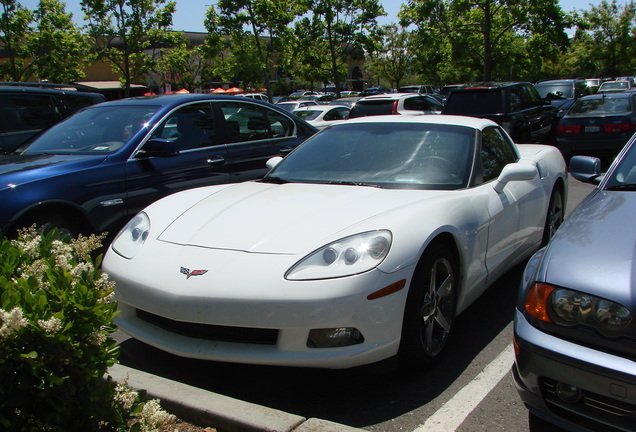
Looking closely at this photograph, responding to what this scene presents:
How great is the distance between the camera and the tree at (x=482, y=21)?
2242 centimetres

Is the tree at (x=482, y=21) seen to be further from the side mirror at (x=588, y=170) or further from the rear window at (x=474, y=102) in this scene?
the side mirror at (x=588, y=170)

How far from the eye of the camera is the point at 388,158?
14.2 ft

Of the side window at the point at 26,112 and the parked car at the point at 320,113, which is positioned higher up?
the side window at the point at 26,112

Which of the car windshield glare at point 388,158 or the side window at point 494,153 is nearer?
the car windshield glare at point 388,158

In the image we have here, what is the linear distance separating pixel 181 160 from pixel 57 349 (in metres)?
4.07

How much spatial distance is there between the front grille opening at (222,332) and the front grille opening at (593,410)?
126 cm

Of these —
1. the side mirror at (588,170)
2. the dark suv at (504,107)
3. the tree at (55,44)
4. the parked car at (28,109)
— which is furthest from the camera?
the tree at (55,44)

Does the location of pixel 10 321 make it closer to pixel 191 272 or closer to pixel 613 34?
pixel 191 272

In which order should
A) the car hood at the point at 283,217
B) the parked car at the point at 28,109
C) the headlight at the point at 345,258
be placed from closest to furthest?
the headlight at the point at 345,258 < the car hood at the point at 283,217 < the parked car at the point at 28,109

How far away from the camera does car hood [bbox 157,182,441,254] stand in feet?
10.5

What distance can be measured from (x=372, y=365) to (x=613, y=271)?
1.22 metres

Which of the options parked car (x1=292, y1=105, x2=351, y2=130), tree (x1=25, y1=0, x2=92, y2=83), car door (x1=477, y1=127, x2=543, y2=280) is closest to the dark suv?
parked car (x1=292, y1=105, x2=351, y2=130)

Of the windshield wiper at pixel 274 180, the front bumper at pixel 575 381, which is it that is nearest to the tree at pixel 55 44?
the windshield wiper at pixel 274 180

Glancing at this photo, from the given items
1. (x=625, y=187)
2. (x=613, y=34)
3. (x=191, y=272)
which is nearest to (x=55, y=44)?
(x=191, y=272)
